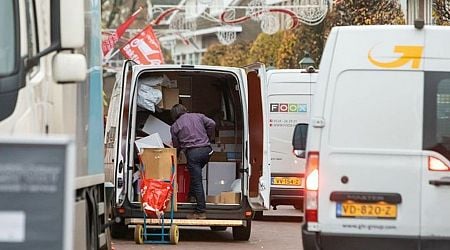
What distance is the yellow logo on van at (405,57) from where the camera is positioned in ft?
28.1

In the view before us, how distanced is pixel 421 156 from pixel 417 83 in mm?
576

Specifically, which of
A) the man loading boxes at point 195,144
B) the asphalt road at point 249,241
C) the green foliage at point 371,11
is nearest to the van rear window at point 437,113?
the asphalt road at point 249,241

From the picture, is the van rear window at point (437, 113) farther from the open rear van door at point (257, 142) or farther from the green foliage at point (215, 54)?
the green foliage at point (215, 54)

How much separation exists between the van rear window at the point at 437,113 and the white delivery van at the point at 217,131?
18.4 feet

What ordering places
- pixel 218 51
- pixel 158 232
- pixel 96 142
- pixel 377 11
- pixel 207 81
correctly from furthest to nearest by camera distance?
pixel 218 51, pixel 377 11, pixel 207 81, pixel 158 232, pixel 96 142

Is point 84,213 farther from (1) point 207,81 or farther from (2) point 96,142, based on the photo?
(1) point 207,81

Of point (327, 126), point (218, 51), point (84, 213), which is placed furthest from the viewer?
point (218, 51)

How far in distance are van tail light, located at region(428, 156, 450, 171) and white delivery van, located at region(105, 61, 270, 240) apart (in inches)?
226

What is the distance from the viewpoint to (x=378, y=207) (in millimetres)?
8508

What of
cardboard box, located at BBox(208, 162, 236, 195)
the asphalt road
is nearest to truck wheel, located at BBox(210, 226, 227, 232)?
the asphalt road

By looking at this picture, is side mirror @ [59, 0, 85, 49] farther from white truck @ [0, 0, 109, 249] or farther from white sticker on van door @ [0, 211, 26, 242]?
white sticker on van door @ [0, 211, 26, 242]

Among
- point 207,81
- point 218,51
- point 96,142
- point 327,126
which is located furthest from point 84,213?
point 218,51

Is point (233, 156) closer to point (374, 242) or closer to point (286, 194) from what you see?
point (286, 194)

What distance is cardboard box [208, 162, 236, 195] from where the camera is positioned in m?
15.1
